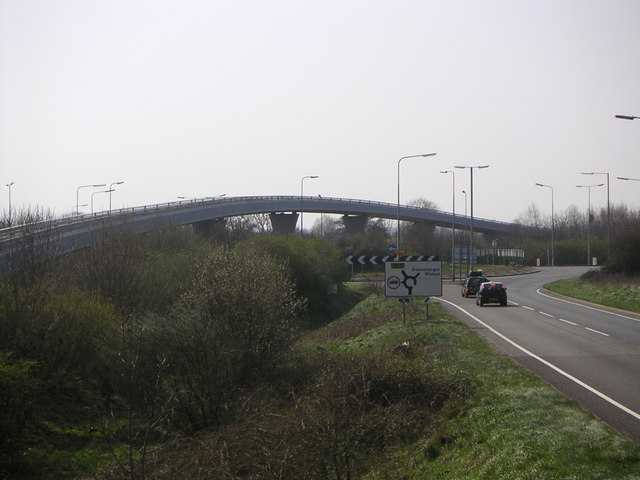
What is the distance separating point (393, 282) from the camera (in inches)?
1027

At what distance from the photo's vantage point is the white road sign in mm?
26062

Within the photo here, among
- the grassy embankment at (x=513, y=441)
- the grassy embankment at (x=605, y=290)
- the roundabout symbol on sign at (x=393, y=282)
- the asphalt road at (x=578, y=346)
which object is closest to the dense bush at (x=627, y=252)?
the grassy embankment at (x=605, y=290)

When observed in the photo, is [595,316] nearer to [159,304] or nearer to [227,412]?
[159,304]

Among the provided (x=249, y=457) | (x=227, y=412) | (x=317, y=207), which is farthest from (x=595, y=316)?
(x=317, y=207)

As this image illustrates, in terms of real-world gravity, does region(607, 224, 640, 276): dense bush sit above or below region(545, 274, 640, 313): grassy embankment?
above

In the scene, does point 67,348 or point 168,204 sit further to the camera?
point 168,204

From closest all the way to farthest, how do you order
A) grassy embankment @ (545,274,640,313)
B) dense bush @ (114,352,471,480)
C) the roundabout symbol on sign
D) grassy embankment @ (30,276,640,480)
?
grassy embankment @ (30,276,640,480), dense bush @ (114,352,471,480), the roundabout symbol on sign, grassy embankment @ (545,274,640,313)

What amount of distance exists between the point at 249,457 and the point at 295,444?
96 centimetres

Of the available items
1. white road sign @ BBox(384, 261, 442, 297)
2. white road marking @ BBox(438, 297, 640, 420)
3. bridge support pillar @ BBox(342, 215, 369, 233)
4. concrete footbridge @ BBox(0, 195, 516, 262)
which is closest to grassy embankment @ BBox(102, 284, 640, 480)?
white road marking @ BBox(438, 297, 640, 420)

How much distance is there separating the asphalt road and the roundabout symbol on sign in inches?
139

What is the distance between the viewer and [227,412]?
643 inches

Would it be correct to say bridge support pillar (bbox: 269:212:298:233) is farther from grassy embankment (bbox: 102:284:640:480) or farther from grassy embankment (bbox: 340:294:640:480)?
grassy embankment (bbox: 340:294:640:480)

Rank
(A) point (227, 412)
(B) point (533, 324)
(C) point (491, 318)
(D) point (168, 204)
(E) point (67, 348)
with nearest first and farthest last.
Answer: (A) point (227, 412), (E) point (67, 348), (B) point (533, 324), (C) point (491, 318), (D) point (168, 204)

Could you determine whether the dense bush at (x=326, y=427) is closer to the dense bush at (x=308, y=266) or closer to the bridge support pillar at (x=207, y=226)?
the dense bush at (x=308, y=266)
